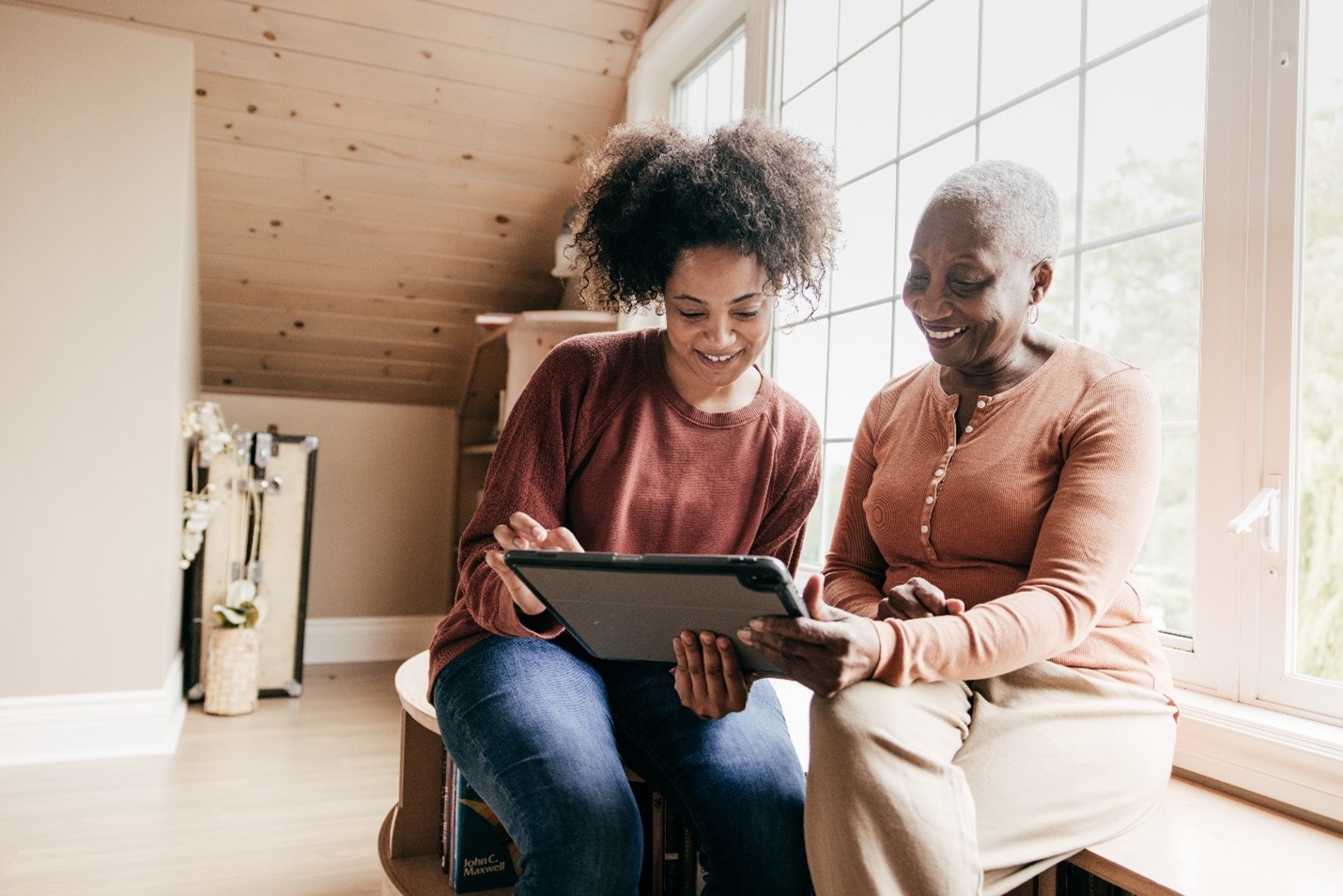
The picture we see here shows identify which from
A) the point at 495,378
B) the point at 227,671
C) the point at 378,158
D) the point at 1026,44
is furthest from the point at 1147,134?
the point at 227,671

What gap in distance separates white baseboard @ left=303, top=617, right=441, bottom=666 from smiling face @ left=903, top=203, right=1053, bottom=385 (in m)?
3.21

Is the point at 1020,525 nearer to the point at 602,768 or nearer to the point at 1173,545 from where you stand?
the point at 1173,545

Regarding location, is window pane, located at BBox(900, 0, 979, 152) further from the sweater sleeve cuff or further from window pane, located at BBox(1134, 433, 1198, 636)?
the sweater sleeve cuff

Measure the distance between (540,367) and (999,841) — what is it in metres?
0.80

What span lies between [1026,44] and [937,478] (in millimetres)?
967

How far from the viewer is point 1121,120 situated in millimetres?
1515

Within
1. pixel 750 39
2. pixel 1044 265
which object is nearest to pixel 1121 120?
pixel 1044 265

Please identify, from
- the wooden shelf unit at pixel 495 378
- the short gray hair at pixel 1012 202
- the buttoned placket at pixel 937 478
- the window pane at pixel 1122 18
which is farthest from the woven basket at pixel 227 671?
the window pane at pixel 1122 18

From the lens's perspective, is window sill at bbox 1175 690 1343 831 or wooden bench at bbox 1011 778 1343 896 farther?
window sill at bbox 1175 690 1343 831

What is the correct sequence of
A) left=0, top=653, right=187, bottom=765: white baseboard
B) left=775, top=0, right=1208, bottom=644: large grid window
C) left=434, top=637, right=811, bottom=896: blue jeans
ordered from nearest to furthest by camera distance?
left=434, top=637, right=811, bottom=896: blue jeans < left=775, top=0, right=1208, bottom=644: large grid window < left=0, top=653, right=187, bottom=765: white baseboard

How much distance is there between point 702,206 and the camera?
1326mm

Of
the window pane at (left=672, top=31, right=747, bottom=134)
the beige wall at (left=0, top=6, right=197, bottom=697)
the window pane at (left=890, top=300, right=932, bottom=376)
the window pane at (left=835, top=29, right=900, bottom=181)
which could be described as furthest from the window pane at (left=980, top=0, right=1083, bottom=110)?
the beige wall at (left=0, top=6, right=197, bottom=697)

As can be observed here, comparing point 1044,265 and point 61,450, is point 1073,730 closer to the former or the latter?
point 1044,265

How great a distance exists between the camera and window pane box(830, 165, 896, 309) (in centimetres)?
212
